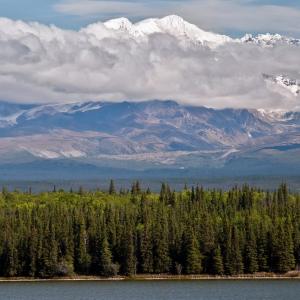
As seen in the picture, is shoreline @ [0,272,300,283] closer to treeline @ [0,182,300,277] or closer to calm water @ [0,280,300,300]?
treeline @ [0,182,300,277]

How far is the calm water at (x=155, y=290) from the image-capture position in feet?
491

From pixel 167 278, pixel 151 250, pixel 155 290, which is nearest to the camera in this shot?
pixel 155 290

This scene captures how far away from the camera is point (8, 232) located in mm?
194375

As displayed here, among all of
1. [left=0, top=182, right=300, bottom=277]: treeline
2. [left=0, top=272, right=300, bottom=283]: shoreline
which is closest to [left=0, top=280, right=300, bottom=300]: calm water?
[left=0, top=272, right=300, bottom=283]: shoreline

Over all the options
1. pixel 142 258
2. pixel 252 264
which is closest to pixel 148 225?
pixel 142 258

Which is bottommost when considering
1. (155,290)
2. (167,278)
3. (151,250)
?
(155,290)

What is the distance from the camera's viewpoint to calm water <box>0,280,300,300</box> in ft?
491

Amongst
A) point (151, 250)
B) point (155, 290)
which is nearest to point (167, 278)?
point (151, 250)

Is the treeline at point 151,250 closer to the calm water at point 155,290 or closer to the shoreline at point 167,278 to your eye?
the shoreline at point 167,278

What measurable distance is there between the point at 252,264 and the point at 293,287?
21.7 meters

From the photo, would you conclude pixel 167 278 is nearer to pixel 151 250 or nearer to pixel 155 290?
pixel 151 250

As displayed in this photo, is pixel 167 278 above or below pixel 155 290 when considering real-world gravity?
above

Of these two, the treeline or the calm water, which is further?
the treeline

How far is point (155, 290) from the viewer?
532 ft
